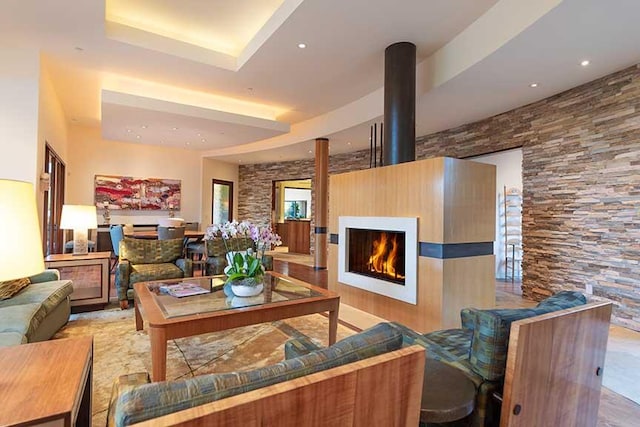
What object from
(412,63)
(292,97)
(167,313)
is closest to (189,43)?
(292,97)

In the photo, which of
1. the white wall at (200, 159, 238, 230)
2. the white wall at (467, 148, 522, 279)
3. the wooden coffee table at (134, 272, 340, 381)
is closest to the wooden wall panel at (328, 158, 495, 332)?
the wooden coffee table at (134, 272, 340, 381)

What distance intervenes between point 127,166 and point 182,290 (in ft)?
24.0

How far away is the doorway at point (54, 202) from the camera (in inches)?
218

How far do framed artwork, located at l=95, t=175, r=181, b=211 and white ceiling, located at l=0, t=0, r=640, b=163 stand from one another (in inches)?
88.2

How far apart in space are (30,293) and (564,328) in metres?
3.90

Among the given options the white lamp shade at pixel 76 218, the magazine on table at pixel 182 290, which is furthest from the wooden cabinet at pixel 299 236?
the magazine on table at pixel 182 290

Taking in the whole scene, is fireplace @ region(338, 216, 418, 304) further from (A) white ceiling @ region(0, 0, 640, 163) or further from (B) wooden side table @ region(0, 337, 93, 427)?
(B) wooden side table @ region(0, 337, 93, 427)

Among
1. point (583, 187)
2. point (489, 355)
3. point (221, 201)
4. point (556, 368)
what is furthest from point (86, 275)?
point (221, 201)

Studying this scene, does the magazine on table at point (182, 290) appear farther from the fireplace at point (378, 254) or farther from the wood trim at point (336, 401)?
the wood trim at point (336, 401)

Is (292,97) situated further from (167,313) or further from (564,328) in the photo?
(564,328)

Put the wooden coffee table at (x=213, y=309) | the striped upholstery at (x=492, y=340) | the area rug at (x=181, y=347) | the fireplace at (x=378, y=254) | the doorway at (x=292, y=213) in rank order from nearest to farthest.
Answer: the striped upholstery at (x=492, y=340) < the wooden coffee table at (x=213, y=309) < the area rug at (x=181, y=347) < the fireplace at (x=378, y=254) < the doorway at (x=292, y=213)

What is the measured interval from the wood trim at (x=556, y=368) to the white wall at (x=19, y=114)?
515 cm

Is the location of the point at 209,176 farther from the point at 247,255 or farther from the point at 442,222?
the point at 442,222

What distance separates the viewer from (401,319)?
359 cm
